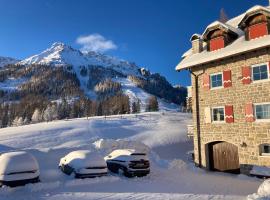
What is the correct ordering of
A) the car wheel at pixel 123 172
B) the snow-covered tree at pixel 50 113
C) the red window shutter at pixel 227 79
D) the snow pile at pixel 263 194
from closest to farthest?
the snow pile at pixel 263 194 < the car wheel at pixel 123 172 < the red window shutter at pixel 227 79 < the snow-covered tree at pixel 50 113

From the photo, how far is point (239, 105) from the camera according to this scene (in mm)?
24234

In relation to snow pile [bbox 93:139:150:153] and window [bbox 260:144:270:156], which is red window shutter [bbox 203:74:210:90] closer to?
window [bbox 260:144:270:156]

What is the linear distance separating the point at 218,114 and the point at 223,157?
126 inches

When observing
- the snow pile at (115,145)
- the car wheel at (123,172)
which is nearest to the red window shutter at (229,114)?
the snow pile at (115,145)

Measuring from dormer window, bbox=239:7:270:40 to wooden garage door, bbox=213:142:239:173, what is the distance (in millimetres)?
7931

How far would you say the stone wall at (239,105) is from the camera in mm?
22719

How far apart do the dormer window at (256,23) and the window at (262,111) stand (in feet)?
15.0

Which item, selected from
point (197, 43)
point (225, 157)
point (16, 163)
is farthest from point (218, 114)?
point (16, 163)

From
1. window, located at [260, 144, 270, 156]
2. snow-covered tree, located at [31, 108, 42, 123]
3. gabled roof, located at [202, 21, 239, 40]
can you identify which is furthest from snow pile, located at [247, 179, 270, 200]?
snow-covered tree, located at [31, 108, 42, 123]

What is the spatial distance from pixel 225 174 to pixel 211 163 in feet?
7.21

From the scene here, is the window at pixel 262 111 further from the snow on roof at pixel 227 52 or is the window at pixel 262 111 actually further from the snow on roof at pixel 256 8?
the snow on roof at pixel 256 8

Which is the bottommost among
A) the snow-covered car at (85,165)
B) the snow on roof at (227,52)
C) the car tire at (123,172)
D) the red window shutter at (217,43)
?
the car tire at (123,172)

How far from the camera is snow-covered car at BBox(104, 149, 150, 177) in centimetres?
2025

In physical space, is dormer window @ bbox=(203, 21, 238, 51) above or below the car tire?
above
